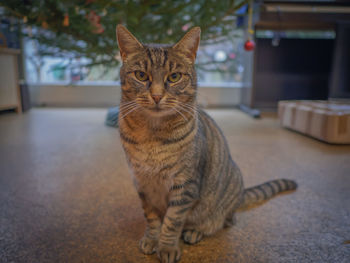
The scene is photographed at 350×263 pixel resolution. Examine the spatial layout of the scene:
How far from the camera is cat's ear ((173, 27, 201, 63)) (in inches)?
35.3

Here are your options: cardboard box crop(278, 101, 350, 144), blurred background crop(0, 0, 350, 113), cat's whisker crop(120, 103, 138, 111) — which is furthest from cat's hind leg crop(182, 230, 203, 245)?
cardboard box crop(278, 101, 350, 144)

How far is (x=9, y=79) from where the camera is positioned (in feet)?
10.7

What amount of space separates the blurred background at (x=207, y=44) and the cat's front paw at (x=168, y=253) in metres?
1.44

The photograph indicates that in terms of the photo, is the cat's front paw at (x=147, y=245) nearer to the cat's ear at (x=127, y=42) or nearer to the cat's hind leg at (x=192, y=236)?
the cat's hind leg at (x=192, y=236)

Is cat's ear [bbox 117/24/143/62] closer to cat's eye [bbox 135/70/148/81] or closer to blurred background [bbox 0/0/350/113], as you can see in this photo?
cat's eye [bbox 135/70/148/81]

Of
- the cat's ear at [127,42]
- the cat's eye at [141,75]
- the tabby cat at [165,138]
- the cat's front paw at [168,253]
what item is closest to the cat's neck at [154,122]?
the tabby cat at [165,138]

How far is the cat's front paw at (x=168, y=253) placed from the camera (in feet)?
2.82

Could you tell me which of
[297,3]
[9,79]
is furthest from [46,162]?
[297,3]

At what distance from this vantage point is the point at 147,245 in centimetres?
92

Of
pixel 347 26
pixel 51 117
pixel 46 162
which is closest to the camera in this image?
pixel 46 162

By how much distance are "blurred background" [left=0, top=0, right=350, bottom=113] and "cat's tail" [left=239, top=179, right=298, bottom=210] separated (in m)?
1.06

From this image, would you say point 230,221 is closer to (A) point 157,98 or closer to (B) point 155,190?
(B) point 155,190

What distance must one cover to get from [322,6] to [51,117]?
353cm

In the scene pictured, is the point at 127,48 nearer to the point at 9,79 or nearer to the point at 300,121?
the point at 300,121
